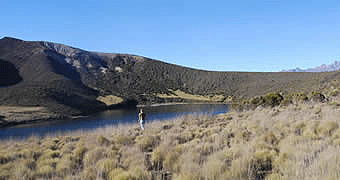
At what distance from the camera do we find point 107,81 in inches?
4117

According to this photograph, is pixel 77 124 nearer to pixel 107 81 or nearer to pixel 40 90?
pixel 40 90

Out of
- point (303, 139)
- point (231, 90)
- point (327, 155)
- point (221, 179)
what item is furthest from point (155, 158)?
point (231, 90)

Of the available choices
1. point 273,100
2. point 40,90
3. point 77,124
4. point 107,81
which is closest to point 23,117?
point 77,124

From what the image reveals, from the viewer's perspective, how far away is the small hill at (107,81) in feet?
185

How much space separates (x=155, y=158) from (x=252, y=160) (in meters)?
2.22

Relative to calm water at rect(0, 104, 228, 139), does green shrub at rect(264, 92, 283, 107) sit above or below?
above

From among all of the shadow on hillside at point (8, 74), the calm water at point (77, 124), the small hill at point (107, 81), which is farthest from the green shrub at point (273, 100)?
the shadow on hillside at point (8, 74)

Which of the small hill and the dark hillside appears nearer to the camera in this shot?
the dark hillside

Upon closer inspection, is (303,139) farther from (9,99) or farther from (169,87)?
(169,87)

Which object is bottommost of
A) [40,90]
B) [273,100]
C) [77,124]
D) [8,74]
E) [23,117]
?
[77,124]

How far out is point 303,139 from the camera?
594cm

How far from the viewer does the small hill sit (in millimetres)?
56438

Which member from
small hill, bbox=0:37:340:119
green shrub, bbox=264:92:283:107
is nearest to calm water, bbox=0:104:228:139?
green shrub, bbox=264:92:283:107

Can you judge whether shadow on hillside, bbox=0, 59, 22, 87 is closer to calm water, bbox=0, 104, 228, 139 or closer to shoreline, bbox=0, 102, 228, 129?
shoreline, bbox=0, 102, 228, 129
